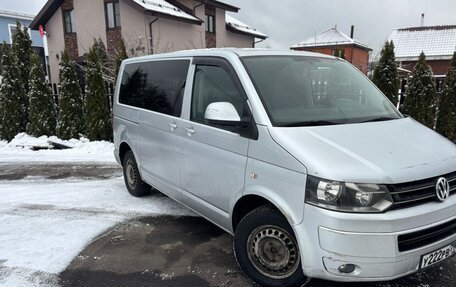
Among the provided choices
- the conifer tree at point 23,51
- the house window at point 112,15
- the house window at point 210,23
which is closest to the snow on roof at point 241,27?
the house window at point 210,23

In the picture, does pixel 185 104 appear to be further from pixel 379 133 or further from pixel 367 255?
pixel 367 255

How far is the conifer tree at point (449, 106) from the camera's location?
795 centimetres

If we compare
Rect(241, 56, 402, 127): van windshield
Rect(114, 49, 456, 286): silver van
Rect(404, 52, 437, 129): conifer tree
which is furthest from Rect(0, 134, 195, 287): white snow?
Rect(404, 52, 437, 129): conifer tree

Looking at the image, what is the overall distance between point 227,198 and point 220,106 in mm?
824

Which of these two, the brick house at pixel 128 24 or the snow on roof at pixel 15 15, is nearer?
the brick house at pixel 128 24

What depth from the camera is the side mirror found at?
3.04 metres

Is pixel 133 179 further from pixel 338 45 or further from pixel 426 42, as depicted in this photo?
pixel 426 42

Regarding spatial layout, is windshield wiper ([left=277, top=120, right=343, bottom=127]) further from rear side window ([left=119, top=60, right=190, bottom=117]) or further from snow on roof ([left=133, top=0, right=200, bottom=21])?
snow on roof ([left=133, top=0, right=200, bottom=21])

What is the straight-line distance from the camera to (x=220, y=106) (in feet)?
10.3

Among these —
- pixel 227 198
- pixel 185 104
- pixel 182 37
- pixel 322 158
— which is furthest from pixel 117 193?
pixel 182 37

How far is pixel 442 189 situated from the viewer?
8.46 feet

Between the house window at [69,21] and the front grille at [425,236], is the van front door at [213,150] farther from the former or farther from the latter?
the house window at [69,21]

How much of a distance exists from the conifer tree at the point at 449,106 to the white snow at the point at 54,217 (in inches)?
253

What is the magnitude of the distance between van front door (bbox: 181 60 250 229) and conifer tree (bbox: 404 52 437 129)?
6.31 m
